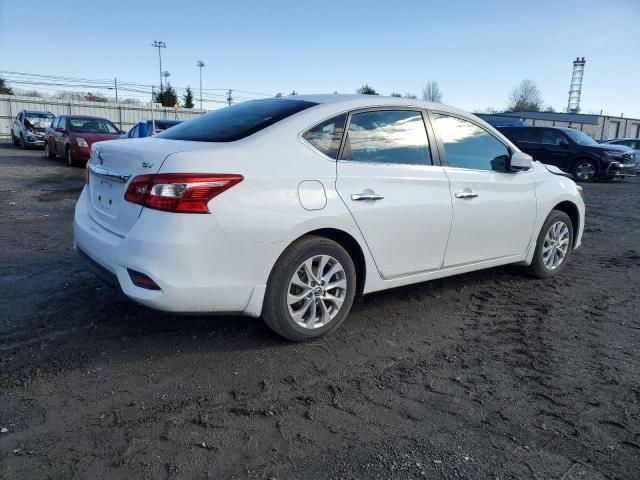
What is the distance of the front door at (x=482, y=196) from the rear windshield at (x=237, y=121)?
1311 mm

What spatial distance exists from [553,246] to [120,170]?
4.21m

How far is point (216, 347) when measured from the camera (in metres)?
3.53

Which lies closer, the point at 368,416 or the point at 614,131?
the point at 368,416

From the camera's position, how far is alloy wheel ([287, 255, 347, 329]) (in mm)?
3477

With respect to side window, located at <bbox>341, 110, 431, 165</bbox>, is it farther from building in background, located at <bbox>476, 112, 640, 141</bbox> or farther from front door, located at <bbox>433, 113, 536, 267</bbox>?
building in background, located at <bbox>476, 112, 640, 141</bbox>

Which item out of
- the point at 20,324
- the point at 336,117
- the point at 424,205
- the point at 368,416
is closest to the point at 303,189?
the point at 336,117

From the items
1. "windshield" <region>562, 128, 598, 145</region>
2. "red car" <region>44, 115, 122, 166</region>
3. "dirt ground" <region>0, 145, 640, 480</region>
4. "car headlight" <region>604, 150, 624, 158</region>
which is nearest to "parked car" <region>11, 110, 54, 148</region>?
"red car" <region>44, 115, 122, 166</region>

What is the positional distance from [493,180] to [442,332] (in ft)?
4.84

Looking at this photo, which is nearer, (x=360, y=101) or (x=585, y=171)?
(x=360, y=101)

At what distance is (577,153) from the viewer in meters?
16.9

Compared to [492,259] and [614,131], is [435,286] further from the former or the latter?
[614,131]

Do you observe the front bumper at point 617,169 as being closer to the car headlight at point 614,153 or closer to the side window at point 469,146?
the car headlight at point 614,153

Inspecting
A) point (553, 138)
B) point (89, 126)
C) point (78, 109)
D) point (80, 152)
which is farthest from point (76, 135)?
point (78, 109)

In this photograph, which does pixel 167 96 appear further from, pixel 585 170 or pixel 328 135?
pixel 328 135
